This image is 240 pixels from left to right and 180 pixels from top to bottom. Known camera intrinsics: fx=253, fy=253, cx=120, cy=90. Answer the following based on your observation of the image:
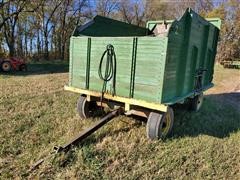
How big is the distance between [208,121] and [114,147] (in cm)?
264

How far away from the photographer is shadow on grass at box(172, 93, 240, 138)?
4828mm

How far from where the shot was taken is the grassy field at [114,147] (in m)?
3.28

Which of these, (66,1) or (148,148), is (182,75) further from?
(66,1)

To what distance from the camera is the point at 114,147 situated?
3830 mm

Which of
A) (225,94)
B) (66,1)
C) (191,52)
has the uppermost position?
(66,1)

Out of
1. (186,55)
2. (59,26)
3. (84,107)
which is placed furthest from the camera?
(59,26)

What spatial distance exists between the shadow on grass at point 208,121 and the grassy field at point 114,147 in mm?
19

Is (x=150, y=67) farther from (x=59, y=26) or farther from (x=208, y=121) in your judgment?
(x=59, y=26)

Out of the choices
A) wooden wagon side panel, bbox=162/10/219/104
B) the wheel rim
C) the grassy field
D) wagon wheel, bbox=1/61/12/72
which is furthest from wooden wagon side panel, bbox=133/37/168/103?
wagon wheel, bbox=1/61/12/72

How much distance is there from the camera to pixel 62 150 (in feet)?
11.4

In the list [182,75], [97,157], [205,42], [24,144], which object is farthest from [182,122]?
[24,144]

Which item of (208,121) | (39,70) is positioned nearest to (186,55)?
(208,121)

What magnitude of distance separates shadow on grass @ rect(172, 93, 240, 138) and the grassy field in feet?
0.06

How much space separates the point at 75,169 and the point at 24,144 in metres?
1.09
